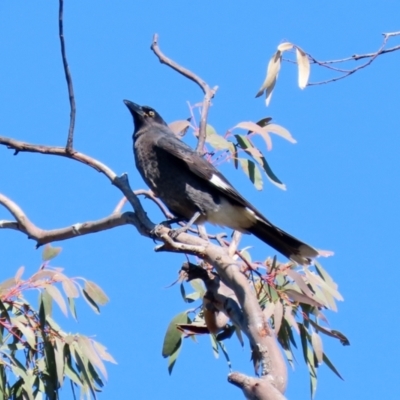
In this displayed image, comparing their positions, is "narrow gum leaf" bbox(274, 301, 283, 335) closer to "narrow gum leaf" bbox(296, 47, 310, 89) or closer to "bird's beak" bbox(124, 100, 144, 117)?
"narrow gum leaf" bbox(296, 47, 310, 89)

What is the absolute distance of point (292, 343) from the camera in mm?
3295

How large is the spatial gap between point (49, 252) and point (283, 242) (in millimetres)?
856

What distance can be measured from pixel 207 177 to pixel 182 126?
0.28m

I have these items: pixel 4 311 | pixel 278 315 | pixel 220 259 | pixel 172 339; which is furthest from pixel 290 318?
pixel 4 311

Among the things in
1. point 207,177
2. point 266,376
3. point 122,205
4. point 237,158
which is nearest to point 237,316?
point 266,376

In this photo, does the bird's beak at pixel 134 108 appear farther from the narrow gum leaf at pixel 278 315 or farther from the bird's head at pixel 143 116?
the narrow gum leaf at pixel 278 315

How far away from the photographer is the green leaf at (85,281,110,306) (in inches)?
134

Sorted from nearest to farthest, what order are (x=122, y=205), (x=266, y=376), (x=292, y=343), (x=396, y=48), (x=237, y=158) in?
(x=266, y=376)
(x=396, y=48)
(x=122, y=205)
(x=292, y=343)
(x=237, y=158)

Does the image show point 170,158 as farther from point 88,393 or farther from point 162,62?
point 88,393

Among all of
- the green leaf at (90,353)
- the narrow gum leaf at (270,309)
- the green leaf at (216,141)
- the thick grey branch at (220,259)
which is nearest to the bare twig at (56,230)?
the thick grey branch at (220,259)

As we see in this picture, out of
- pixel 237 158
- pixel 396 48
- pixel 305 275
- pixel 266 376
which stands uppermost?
pixel 237 158

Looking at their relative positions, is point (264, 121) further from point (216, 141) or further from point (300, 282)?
point (300, 282)

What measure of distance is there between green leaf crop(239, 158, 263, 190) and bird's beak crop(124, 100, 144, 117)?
3.03 feet

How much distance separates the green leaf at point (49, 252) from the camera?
3.23 meters
